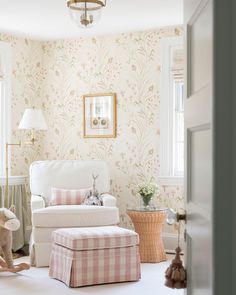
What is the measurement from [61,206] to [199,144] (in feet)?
13.1

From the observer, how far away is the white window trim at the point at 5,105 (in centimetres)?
614

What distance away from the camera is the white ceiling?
4965mm

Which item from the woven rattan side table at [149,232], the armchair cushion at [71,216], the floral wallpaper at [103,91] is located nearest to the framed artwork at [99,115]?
the floral wallpaper at [103,91]

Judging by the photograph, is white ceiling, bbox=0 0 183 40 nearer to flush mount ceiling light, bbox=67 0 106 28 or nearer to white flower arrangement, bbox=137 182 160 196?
flush mount ceiling light, bbox=67 0 106 28

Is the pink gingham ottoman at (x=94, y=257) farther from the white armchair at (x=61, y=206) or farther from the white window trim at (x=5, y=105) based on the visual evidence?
the white window trim at (x=5, y=105)

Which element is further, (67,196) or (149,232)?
(67,196)

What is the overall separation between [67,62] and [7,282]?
302cm

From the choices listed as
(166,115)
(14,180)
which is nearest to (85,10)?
(166,115)

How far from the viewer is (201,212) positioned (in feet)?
4.52

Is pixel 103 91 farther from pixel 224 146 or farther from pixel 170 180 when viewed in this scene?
pixel 224 146

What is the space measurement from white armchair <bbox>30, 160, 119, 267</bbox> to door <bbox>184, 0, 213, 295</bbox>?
3.47 meters

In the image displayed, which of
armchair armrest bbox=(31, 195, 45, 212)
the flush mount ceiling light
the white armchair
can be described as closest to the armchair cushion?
the white armchair

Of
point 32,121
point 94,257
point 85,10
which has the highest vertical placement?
point 85,10

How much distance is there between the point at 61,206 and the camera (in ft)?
17.4
